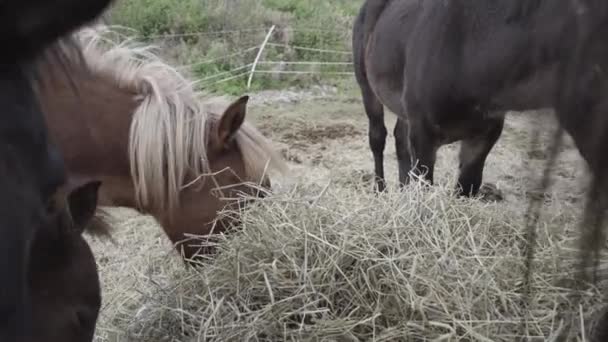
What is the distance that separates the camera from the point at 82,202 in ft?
5.62

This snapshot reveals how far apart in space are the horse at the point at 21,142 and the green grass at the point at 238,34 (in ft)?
19.9

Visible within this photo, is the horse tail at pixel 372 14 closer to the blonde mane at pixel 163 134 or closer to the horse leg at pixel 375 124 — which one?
the horse leg at pixel 375 124

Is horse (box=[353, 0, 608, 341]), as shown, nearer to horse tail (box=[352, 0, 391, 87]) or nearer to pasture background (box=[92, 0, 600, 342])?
horse tail (box=[352, 0, 391, 87])

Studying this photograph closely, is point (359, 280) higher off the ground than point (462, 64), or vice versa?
point (462, 64)

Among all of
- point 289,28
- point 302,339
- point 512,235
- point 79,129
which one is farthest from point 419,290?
point 289,28

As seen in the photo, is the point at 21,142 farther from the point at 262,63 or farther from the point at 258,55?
the point at 262,63

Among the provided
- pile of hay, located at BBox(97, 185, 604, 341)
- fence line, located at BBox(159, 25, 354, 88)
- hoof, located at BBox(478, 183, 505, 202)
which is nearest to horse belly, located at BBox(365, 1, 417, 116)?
hoof, located at BBox(478, 183, 505, 202)

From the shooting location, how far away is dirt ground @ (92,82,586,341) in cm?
240

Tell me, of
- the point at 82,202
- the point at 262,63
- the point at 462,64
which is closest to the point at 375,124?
the point at 462,64

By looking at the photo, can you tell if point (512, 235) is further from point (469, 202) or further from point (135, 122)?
point (135, 122)

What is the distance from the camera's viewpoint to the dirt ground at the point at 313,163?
7.88 feet

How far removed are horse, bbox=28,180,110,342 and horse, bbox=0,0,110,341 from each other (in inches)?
15.4

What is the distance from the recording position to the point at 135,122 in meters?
2.45

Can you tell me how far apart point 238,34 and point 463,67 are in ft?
18.9
